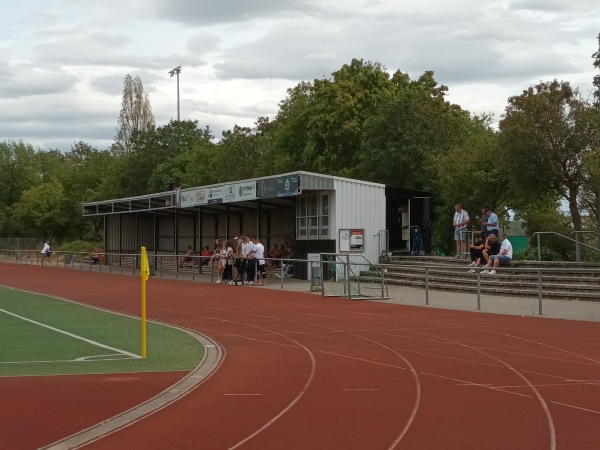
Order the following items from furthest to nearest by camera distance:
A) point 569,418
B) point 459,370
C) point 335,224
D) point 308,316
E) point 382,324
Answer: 1. point 335,224
2. point 308,316
3. point 382,324
4. point 459,370
5. point 569,418

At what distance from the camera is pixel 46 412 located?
372 inches

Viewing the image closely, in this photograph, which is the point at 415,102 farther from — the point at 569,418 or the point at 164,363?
the point at 569,418

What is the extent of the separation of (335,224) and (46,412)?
936 inches

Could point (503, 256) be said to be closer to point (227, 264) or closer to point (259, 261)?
point (259, 261)

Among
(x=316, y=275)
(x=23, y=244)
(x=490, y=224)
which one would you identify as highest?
(x=23, y=244)

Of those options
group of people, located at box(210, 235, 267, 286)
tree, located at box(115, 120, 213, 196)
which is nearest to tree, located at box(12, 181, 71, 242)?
tree, located at box(115, 120, 213, 196)

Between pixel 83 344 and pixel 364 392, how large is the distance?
653cm

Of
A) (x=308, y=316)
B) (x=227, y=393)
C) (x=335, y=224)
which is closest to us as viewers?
(x=227, y=393)

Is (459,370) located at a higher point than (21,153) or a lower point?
lower

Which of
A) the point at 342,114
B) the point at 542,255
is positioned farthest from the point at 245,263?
the point at 342,114

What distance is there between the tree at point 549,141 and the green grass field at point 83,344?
575 inches

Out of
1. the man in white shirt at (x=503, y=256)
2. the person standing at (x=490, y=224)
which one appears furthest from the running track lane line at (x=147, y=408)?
the person standing at (x=490, y=224)

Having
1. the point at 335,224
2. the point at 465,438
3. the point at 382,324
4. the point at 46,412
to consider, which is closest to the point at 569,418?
the point at 465,438

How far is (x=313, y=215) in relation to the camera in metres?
34.2
